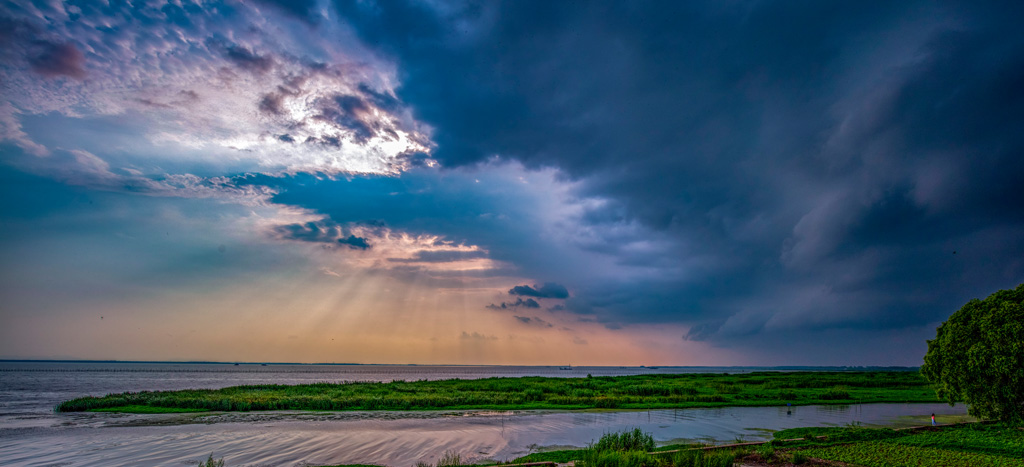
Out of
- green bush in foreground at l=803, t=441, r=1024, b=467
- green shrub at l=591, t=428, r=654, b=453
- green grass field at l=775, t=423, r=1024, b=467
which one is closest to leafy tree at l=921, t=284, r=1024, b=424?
green grass field at l=775, t=423, r=1024, b=467

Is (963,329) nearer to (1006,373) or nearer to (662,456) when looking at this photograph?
(1006,373)

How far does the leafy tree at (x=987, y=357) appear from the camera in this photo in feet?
64.8

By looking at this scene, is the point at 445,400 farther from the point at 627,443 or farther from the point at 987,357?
the point at 987,357

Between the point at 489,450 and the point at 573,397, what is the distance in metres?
25.9

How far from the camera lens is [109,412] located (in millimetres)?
35375

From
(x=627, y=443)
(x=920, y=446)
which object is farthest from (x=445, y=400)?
(x=920, y=446)

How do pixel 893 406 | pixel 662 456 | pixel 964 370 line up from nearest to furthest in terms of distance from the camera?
pixel 662 456, pixel 964 370, pixel 893 406

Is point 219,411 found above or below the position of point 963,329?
below

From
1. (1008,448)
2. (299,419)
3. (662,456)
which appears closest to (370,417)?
(299,419)

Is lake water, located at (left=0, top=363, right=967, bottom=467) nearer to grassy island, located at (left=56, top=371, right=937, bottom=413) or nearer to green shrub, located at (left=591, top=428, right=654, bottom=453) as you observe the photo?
grassy island, located at (left=56, top=371, right=937, bottom=413)

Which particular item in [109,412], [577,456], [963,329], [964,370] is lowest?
[109,412]

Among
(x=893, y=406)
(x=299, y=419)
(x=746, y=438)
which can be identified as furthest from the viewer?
(x=893, y=406)

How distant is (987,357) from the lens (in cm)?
2048

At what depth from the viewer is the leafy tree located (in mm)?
19766
